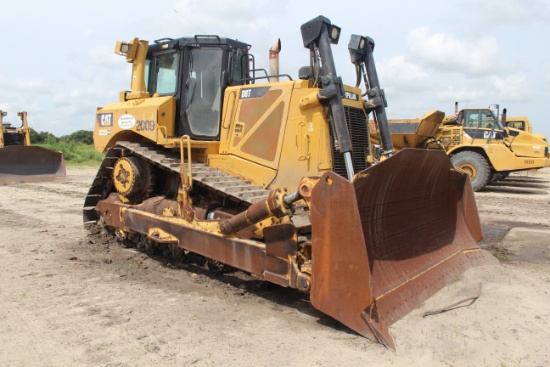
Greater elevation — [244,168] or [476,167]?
[244,168]

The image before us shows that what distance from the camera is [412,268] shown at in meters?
4.36

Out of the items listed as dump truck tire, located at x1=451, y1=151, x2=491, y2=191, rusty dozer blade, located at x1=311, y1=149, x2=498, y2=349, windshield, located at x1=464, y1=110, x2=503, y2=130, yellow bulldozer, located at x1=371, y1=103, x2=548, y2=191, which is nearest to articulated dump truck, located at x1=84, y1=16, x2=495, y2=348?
rusty dozer blade, located at x1=311, y1=149, x2=498, y2=349

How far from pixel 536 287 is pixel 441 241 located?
0.96 meters

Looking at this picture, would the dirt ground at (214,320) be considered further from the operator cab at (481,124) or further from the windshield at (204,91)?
the operator cab at (481,124)

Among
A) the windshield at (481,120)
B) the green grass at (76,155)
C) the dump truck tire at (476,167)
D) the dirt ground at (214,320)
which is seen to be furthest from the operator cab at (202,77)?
the green grass at (76,155)

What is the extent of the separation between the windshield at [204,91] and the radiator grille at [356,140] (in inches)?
65.0

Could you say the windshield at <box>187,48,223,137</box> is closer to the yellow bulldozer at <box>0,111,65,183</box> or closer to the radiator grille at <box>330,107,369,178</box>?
the radiator grille at <box>330,107,369,178</box>

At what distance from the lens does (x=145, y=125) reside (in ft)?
19.3

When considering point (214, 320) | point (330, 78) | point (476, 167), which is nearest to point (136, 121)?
point (330, 78)

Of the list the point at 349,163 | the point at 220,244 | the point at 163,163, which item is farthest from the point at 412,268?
the point at 163,163

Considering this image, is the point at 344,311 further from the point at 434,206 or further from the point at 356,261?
the point at 434,206

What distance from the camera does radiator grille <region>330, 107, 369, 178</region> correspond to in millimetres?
4781

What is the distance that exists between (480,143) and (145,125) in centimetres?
1117

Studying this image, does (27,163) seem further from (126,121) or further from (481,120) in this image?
(481,120)
